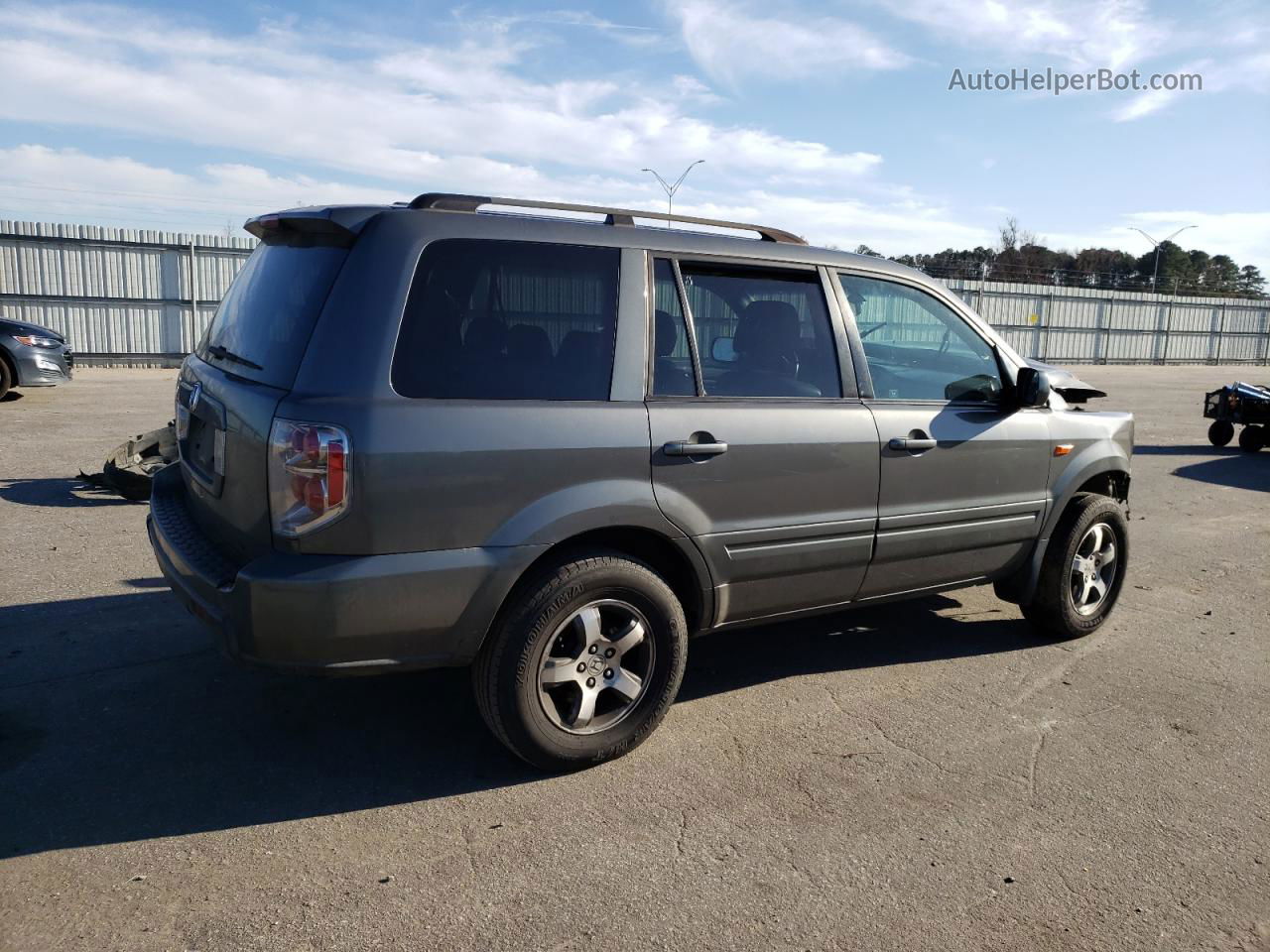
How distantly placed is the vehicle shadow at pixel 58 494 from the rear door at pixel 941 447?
576 centimetres

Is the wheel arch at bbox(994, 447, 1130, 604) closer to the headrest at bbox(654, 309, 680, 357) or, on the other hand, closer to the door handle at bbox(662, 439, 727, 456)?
the door handle at bbox(662, 439, 727, 456)

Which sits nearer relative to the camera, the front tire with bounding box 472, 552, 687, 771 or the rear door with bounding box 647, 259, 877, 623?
the front tire with bounding box 472, 552, 687, 771

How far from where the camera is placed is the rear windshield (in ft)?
10.6

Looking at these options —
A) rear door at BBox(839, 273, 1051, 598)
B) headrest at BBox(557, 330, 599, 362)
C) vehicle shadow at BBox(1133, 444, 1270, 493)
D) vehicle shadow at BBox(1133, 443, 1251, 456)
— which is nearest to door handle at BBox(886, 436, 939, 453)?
rear door at BBox(839, 273, 1051, 598)

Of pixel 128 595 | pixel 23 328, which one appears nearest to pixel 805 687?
pixel 128 595

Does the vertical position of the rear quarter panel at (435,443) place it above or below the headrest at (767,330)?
below

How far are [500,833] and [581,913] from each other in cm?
50

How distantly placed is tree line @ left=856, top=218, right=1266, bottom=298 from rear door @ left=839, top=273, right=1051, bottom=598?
4271mm

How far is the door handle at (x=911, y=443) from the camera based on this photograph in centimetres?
421

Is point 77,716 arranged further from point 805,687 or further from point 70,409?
point 70,409

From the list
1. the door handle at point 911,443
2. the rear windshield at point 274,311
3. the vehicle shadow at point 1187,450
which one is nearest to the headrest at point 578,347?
the rear windshield at point 274,311

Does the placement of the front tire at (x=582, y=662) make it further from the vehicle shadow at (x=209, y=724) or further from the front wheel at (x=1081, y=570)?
the front wheel at (x=1081, y=570)

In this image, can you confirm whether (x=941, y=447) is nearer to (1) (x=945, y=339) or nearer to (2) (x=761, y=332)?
(1) (x=945, y=339)

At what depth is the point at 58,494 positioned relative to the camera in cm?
770
